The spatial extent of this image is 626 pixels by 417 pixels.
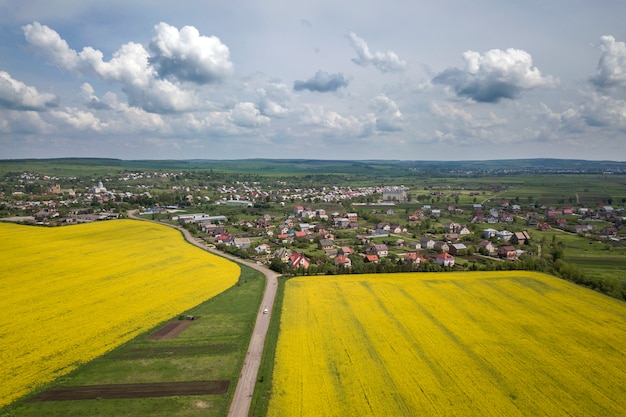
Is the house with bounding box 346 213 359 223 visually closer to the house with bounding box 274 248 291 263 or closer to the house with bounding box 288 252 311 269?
the house with bounding box 274 248 291 263

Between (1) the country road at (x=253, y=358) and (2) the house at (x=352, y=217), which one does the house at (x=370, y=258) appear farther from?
(2) the house at (x=352, y=217)

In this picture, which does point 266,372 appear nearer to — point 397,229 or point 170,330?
point 170,330

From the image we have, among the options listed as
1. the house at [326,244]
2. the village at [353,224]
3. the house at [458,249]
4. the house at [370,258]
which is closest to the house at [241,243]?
the village at [353,224]

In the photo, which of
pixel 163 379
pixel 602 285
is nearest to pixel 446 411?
pixel 163 379

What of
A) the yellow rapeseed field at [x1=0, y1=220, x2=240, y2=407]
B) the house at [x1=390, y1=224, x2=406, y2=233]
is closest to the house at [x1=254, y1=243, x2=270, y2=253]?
the yellow rapeseed field at [x1=0, y1=220, x2=240, y2=407]

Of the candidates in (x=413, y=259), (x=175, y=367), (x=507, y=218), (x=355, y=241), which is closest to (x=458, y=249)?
(x=413, y=259)

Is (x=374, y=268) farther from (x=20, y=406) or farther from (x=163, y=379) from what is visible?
(x=20, y=406)

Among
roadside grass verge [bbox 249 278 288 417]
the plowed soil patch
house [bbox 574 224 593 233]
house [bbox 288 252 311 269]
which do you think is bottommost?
the plowed soil patch
